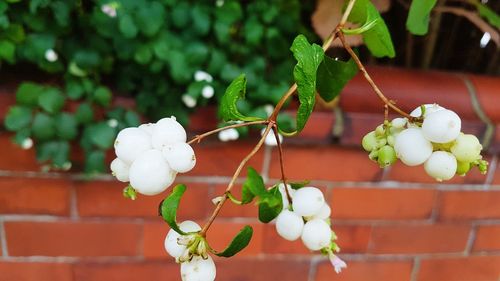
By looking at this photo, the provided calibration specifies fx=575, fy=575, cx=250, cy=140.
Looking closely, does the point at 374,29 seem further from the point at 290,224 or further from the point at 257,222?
the point at 257,222

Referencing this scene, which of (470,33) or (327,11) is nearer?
(327,11)

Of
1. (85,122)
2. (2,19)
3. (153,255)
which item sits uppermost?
(2,19)

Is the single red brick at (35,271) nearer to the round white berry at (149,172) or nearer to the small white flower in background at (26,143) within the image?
the small white flower in background at (26,143)

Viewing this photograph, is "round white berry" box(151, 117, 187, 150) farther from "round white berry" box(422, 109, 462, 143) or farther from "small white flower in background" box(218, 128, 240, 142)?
"small white flower in background" box(218, 128, 240, 142)

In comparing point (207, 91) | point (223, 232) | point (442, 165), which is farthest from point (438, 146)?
point (223, 232)

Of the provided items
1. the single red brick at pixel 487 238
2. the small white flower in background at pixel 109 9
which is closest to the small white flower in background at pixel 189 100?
the small white flower in background at pixel 109 9

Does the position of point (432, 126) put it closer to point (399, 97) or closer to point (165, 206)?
point (165, 206)

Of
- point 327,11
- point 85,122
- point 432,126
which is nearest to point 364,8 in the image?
point 432,126

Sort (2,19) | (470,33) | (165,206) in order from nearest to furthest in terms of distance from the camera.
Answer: (165,206) < (2,19) < (470,33)
